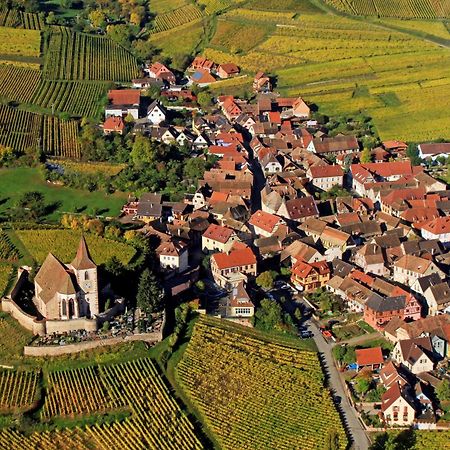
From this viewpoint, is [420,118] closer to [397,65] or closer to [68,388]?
[397,65]

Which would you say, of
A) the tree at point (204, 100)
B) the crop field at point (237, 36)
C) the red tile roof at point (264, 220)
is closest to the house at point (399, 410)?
the red tile roof at point (264, 220)

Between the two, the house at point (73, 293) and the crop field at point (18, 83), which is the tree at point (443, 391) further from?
the crop field at point (18, 83)

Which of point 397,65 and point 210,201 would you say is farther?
point 397,65

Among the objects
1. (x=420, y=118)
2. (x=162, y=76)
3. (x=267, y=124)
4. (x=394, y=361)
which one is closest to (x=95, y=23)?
(x=162, y=76)

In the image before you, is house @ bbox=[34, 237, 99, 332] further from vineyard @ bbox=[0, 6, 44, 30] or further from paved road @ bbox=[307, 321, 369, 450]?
vineyard @ bbox=[0, 6, 44, 30]

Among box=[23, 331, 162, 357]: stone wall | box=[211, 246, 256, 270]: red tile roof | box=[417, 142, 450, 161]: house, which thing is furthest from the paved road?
box=[417, 142, 450, 161]: house

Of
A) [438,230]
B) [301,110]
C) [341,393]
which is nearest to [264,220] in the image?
[438,230]

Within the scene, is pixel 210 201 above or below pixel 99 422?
above
